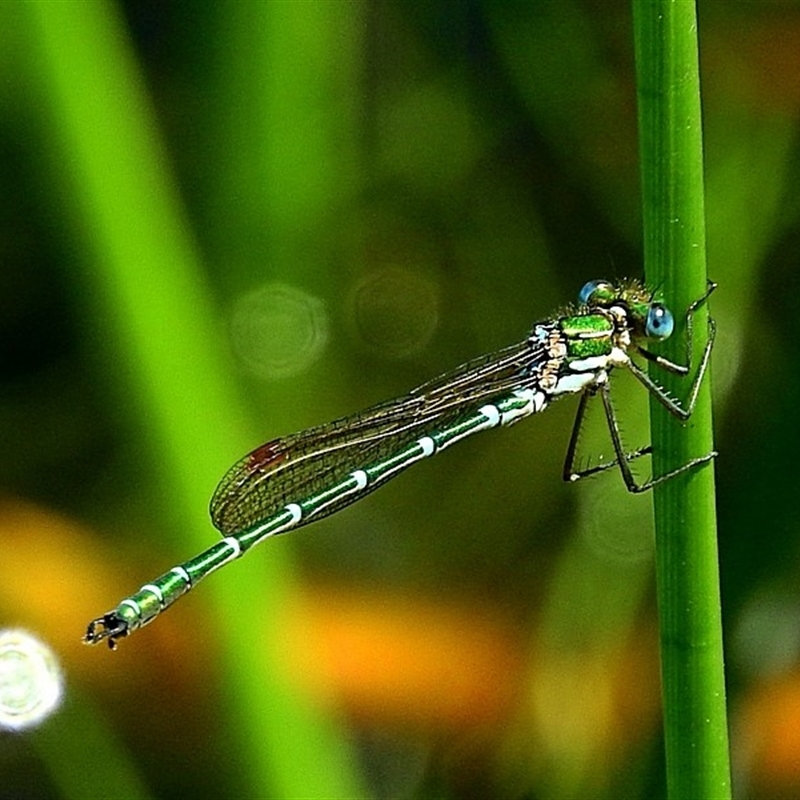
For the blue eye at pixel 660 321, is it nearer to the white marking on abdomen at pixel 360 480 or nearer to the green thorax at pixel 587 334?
the green thorax at pixel 587 334

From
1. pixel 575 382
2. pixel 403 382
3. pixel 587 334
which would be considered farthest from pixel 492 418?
pixel 403 382

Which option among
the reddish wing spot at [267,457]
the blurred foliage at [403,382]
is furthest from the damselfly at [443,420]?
the blurred foliage at [403,382]

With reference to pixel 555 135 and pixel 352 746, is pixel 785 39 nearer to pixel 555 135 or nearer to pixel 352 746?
pixel 555 135

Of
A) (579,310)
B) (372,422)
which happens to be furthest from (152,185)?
(579,310)

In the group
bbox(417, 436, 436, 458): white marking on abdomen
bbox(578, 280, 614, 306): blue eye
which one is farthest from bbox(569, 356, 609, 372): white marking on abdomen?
bbox(417, 436, 436, 458): white marking on abdomen

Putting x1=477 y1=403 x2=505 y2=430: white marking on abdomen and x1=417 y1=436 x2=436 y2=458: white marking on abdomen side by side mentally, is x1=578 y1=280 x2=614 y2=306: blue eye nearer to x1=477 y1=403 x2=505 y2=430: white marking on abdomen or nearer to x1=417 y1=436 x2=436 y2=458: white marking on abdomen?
x1=477 y1=403 x2=505 y2=430: white marking on abdomen

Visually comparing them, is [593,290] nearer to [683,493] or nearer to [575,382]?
[575,382]
